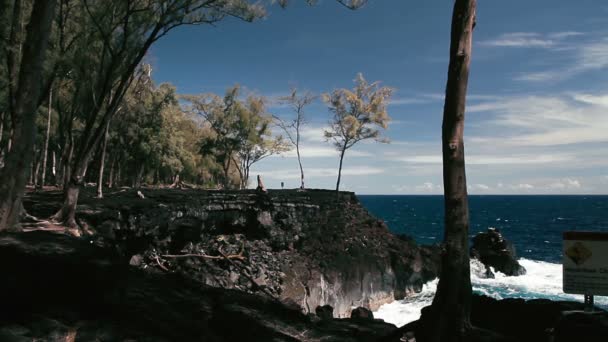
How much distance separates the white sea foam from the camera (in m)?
26.7

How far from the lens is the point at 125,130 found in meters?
41.8

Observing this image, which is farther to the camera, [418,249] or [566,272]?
[418,249]

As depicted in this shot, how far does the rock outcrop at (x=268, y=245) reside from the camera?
830 inches

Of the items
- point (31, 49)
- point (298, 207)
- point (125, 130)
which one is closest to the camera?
point (31, 49)

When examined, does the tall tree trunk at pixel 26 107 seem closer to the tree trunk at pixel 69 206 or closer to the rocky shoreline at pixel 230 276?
the rocky shoreline at pixel 230 276

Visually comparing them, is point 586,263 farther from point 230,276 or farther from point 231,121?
point 231,121

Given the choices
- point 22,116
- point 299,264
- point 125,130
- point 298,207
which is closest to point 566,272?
point 22,116

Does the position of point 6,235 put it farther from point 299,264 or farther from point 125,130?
point 125,130

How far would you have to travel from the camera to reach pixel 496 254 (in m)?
43.3

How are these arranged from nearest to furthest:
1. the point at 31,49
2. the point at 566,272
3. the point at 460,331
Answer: the point at 566,272
the point at 460,331
the point at 31,49

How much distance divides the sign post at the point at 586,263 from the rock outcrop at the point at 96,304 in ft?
9.23

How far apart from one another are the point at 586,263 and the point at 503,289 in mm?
33857

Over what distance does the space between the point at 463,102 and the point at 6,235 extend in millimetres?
6838

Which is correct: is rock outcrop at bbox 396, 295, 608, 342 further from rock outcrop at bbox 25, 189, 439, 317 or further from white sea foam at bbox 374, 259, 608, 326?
white sea foam at bbox 374, 259, 608, 326
